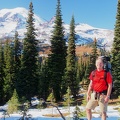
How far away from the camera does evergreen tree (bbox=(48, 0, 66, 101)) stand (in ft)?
195

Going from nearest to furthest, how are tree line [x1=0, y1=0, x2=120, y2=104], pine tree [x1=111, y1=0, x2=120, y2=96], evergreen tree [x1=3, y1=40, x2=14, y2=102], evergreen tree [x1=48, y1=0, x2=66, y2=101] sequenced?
pine tree [x1=111, y1=0, x2=120, y2=96]
tree line [x1=0, y1=0, x2=120, y2=104]
evergreen tree [x1=48, y1=0, x2=66, y2=101]
evergreen tree [x1=3, y1=40, x2=14, y2=102]

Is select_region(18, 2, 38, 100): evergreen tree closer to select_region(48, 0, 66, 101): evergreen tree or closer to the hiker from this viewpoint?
select_region(48, 0, 66, 101): evergreen tree

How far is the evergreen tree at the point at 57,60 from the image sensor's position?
5938 cm

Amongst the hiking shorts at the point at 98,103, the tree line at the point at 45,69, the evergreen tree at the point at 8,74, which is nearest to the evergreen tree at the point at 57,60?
the tree line at the point at 45,69

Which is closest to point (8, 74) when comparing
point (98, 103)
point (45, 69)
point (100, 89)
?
point (45, 69)

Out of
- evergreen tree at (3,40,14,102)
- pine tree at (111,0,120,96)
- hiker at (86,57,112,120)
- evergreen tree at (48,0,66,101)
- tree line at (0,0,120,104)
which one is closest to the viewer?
hiker at (86,57,112,120)

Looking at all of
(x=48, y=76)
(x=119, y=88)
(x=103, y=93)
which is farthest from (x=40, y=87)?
(x=103, y=93)

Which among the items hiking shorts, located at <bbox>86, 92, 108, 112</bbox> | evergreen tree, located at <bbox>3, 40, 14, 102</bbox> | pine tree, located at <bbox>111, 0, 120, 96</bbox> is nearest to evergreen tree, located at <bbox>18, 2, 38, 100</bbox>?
evergreen tree, located at <bbox>3, 40, 14, 102</bbox>

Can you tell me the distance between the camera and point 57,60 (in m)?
60.4

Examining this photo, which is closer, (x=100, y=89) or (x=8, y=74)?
(x=100, y=89)

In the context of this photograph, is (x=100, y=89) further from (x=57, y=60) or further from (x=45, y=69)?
(x=45, y=69)

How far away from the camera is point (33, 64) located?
2343 inches

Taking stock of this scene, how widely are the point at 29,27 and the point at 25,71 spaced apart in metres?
7.97

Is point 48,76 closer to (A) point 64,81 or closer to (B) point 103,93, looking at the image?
(A) point 64,81
